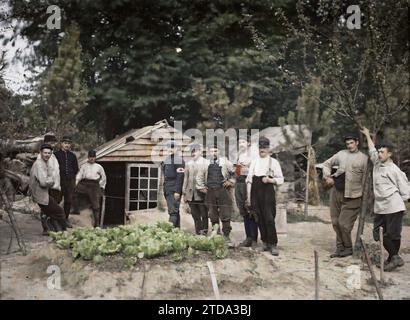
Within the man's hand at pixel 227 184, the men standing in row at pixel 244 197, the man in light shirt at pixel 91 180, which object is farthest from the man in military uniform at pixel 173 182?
the man in light shirt at pixel 91 180

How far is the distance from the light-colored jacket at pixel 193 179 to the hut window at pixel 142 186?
263 centimetres

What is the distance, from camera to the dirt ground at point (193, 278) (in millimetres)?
5078

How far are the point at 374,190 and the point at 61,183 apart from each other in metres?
5.88

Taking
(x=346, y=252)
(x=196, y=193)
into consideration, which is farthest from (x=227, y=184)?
(x=346, y=252)

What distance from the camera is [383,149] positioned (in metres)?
6.37

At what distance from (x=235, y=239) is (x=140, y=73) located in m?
5.89

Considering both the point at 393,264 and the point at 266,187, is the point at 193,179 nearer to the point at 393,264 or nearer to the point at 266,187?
the point at 266,187

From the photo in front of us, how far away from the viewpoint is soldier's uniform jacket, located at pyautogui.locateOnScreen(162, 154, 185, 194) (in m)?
8.77

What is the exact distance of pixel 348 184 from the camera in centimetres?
692

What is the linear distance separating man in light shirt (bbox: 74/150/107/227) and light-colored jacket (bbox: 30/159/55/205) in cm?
194

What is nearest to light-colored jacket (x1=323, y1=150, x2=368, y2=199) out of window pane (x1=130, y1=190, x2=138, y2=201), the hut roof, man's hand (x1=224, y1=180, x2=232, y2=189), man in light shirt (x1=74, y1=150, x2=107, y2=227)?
man's hand (x1=224, y1=180, x2=232, y2=189)

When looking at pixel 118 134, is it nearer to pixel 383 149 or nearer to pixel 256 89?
pixel 256 89

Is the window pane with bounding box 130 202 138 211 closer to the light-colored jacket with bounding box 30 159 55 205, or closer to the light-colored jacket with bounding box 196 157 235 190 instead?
the light-colored jacket with bounding box 196 157 235 190
